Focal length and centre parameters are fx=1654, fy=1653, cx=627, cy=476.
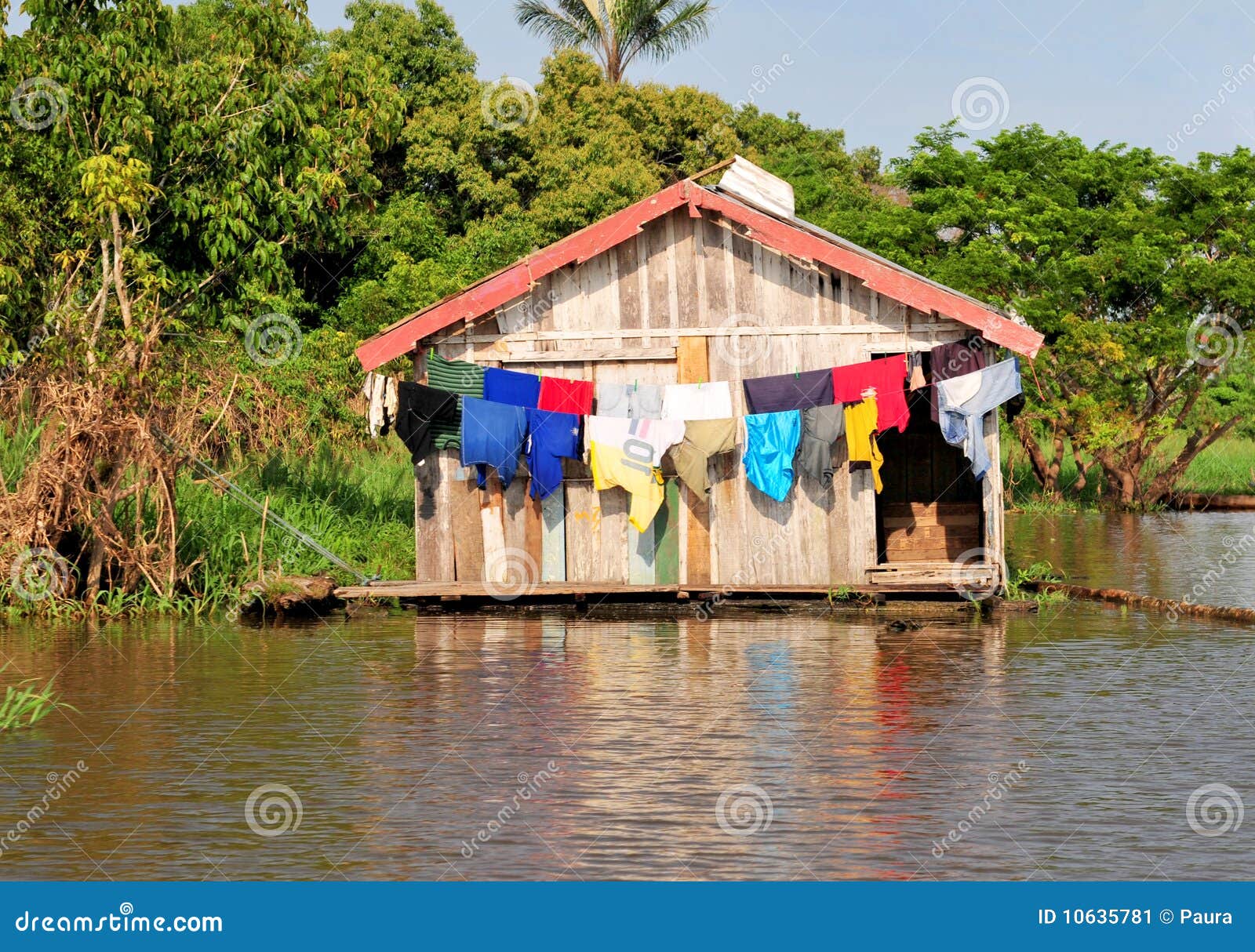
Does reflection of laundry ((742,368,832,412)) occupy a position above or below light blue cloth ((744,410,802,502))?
above

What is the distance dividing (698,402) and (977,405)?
10.7 ft

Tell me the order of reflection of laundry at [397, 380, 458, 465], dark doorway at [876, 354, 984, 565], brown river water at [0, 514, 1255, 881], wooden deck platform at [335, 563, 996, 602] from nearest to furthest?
brown river water at [0, 514, 1255, 881], wooden deck platform at [335, 563, 996, 602], reflection of laundry at [397, 380, 458, 465], dark doorway at [876, 354, 984, 565]

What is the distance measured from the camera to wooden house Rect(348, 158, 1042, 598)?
19594mm

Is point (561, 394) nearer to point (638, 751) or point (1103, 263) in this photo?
point (638, 751)

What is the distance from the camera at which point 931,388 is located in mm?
19516

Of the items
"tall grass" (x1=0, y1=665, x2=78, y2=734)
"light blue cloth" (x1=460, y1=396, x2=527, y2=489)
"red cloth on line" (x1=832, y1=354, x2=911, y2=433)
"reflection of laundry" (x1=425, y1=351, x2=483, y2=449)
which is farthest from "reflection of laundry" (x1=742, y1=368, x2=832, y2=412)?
"tall grass" (x1=0, y1=665, x2=78, y2=734)

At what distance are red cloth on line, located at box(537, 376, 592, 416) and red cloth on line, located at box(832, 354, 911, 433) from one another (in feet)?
9.94

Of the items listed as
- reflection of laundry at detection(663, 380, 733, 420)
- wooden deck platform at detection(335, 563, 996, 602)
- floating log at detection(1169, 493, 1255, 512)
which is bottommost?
wooden deck platform at detection(335, 563, 996, 602)

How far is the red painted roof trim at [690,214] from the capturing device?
1894cm

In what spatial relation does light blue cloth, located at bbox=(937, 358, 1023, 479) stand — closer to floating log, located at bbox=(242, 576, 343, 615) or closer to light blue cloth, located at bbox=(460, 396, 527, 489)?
light blue cloth, located at bbox=(460, 396, 527, 489)

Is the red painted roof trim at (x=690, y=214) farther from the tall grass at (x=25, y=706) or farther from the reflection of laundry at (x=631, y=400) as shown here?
the tall grass at (x=25, y=706)

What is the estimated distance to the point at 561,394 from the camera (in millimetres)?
19812

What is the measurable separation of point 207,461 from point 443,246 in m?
16.6

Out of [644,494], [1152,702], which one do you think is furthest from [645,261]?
[1152,702]
